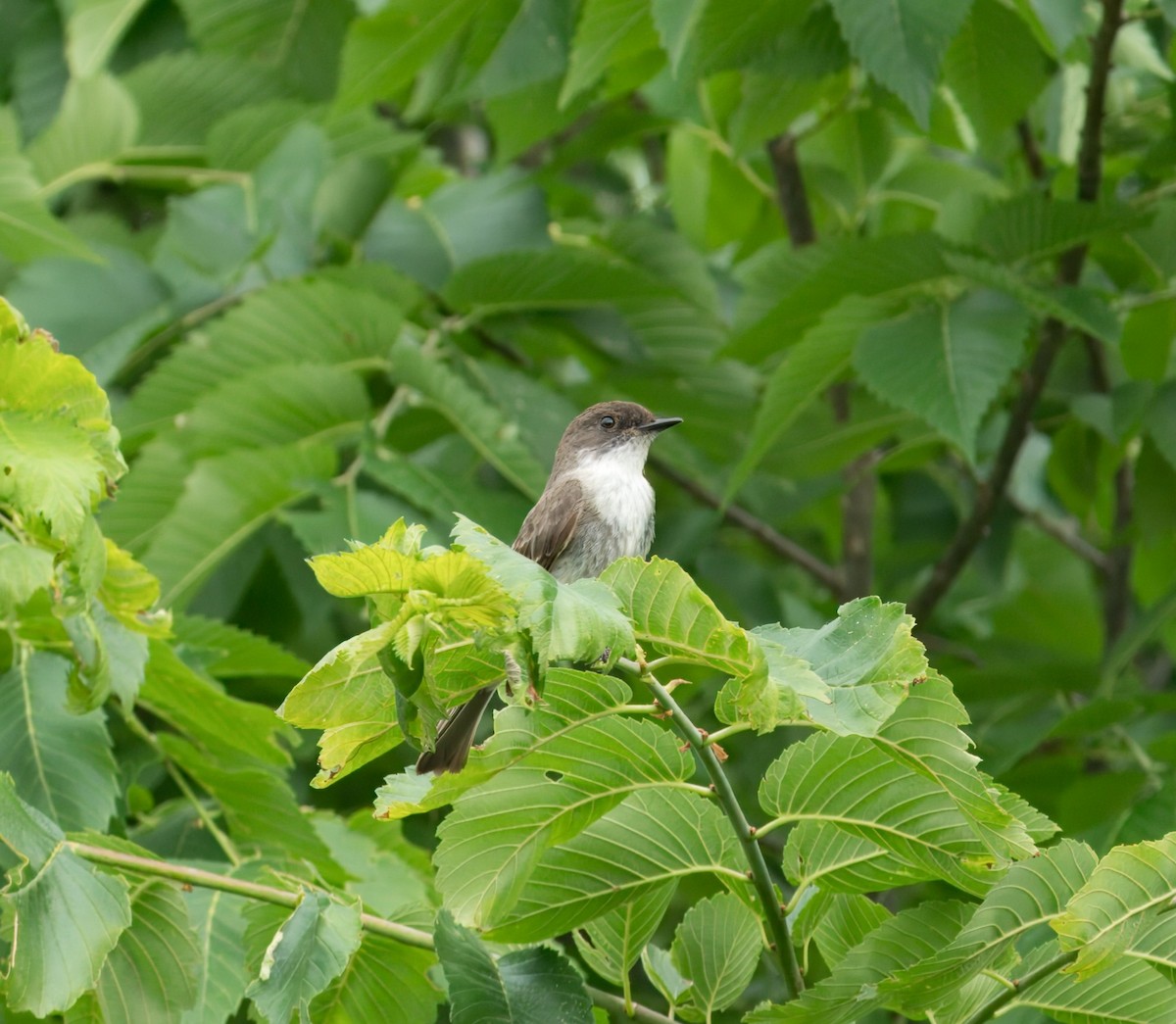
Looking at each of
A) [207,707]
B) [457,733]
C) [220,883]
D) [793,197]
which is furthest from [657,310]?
[220,883]

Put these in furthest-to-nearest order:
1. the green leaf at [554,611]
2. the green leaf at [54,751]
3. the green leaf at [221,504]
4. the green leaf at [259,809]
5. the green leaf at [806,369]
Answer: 1. the green leaf at [806,369]
2. the green leaf at [221,504]
3. the green leaf at [259,809]
4. the green leaf at [54,751]
5. the green leaf at [554,611]

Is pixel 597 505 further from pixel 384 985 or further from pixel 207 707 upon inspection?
pixel 384 985

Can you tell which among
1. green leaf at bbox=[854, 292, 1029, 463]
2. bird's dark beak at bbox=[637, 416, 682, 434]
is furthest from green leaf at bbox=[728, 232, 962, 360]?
bird's dark beak at bbox=[637, 416, 682, 434]

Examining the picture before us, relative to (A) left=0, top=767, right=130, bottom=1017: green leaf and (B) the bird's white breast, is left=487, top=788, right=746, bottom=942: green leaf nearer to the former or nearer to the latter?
(A) left=0, top=767, right=130, bottom=1017: green leaf

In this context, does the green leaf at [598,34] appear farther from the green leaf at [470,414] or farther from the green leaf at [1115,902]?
the green leaf at [1115,902]

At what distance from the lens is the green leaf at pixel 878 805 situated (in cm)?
218

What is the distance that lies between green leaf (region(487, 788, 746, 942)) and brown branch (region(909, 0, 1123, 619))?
295 cm

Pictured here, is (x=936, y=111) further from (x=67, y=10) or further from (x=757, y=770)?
(x=67, y=10)

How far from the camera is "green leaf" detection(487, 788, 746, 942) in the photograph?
2.27m

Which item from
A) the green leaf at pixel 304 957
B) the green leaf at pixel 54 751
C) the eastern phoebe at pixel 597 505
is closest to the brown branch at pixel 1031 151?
the eastern phoebe at pixel 597 505

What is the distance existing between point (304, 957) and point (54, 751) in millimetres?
1077

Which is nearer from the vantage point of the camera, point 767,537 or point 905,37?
point 905,37

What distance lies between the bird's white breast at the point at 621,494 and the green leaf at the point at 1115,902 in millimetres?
2029

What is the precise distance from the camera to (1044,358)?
4.89 meters
